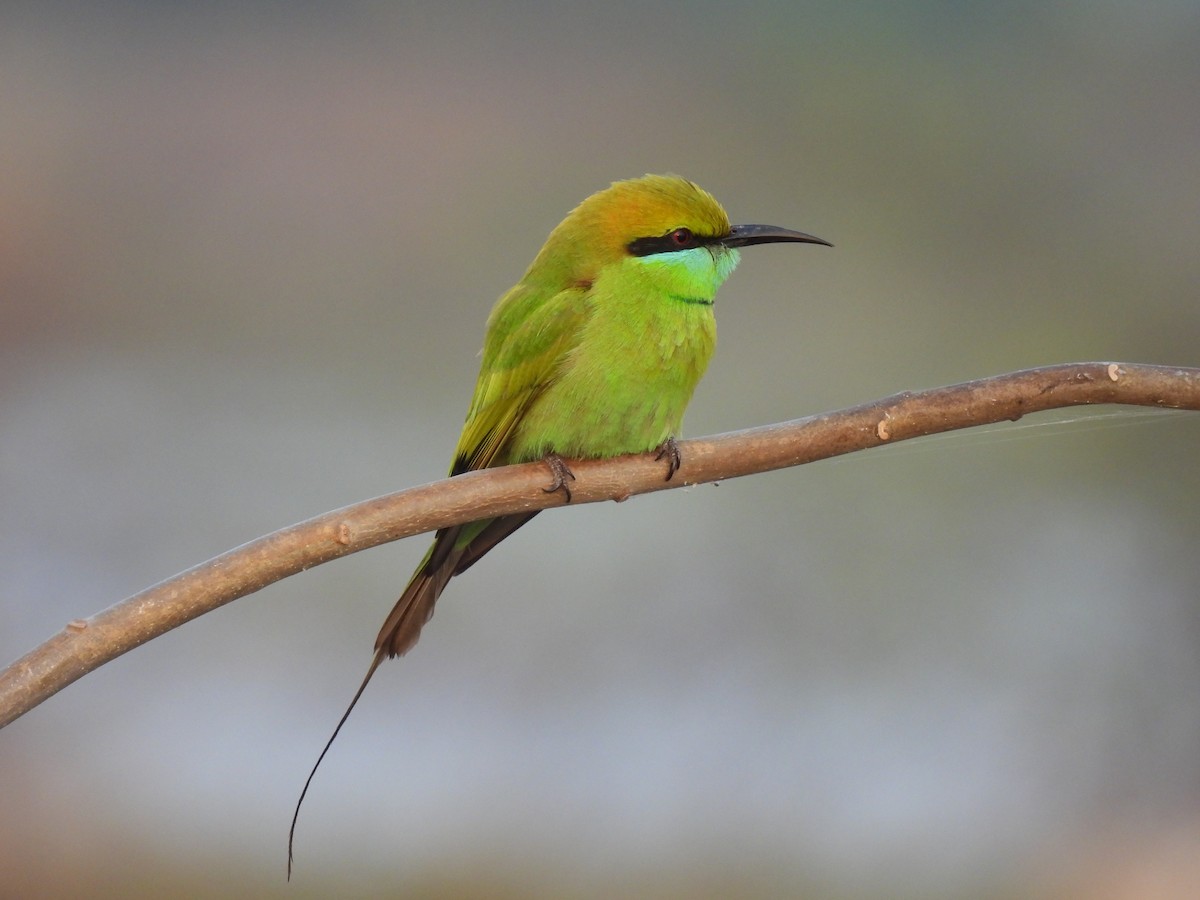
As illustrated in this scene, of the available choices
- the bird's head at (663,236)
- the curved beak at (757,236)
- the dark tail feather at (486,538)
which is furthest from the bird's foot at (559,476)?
the curved beak at (757,236)

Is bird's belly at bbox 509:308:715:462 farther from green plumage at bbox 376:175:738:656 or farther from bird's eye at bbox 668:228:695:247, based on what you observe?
bird's eye at bbox 668:228:695:247

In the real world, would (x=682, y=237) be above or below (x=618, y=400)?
above

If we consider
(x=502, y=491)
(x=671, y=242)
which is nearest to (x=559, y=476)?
(x=502, y=491)

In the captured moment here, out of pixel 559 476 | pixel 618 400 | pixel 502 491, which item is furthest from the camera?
pixel 618 400

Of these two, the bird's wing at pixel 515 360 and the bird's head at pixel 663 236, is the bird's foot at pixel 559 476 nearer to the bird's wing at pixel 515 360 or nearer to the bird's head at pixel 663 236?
the bird's wing at pixel 515 360

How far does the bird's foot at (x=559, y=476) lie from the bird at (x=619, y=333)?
2.5 inches

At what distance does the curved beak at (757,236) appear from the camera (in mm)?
1979

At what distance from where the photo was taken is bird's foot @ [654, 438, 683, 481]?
1.84 meters

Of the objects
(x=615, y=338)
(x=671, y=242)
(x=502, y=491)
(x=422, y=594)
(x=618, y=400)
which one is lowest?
(x=422, y=594)

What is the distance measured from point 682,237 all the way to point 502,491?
58 centimetres

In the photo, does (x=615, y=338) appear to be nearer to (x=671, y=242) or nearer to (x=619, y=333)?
(x=619, y=333)

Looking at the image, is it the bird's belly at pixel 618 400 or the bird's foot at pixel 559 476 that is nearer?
the bird's foot at pixel 559 476

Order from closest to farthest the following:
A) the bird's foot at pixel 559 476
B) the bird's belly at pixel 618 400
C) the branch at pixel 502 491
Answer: the branch at pixel 502 491
the bird's foot at pixel 559 476
the bird's belly at pixel 618 400

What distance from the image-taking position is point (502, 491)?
1706 millimetres
